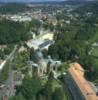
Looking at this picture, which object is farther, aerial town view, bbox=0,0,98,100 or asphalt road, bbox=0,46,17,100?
asphalt road, bbox=0,46,17,100

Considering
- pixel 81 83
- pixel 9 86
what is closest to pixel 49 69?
pixel 9 86

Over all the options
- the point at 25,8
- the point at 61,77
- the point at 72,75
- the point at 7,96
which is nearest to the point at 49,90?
the point at 7,96

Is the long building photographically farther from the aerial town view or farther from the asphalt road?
the asphalt road

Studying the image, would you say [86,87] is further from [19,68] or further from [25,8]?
[25,8]

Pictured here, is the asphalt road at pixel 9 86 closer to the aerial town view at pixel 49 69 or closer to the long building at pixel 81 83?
the aerial town view at pixel 49 69

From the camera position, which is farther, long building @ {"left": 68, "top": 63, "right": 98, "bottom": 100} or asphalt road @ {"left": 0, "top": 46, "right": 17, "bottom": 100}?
asphalt road @ {"left": 0, "top": 46, "right": 17, "bottom": 100}

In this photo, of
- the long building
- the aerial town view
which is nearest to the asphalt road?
the aerial town view

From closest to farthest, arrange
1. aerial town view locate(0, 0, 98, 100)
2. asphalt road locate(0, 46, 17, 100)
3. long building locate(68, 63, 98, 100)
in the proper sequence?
long building locate(68, 63, 98, 100) → aerial town view locate(0, 0, 98, 100) → asphalt road locate(0, 46, 17, 100)

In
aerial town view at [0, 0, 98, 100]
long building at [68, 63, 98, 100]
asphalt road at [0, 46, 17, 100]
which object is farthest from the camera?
asphalt road at [0, 46, 17, 100]

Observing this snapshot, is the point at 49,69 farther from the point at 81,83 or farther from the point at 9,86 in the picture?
the point at 81,83
